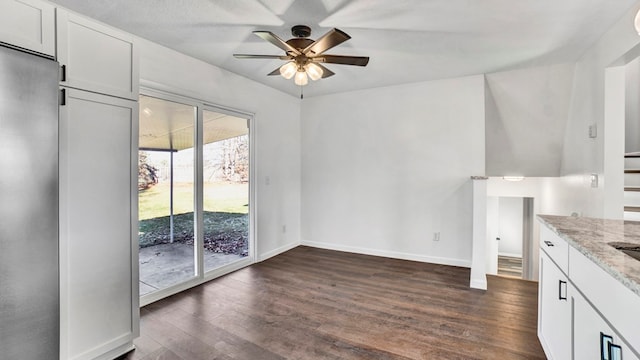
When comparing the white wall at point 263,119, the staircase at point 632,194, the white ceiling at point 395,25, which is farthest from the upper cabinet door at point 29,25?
the staircase at point 632,194

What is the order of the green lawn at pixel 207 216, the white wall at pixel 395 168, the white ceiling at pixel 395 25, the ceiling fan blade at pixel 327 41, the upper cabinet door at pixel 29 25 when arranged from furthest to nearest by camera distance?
1. the white wall at pixel 395 168
2. the green lawn at pixel 207 216
3. the white ceiling at pixel 395 25
4. the ceiling fan blade at pixel 327 41
5. the upper cabinet door at pixel 29 25

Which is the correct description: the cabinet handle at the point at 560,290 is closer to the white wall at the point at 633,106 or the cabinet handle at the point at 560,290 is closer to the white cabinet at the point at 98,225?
the white cabinet at the point at 98,225

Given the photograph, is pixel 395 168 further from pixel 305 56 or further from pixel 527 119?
pixel 305 56

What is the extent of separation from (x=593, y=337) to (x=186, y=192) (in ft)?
11.4

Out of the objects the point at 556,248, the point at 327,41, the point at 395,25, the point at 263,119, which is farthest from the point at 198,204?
the point at 556,248

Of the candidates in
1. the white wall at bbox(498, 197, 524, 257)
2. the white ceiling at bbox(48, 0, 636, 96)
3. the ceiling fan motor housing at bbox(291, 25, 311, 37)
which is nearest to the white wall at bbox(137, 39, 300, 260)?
the white ceiling at bbox(48, 0, 636, 96)

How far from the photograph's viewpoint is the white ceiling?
2221 millimetres

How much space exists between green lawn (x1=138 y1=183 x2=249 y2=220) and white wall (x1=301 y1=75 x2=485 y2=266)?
1.43 meters

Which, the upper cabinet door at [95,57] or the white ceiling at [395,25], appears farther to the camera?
the white ceiling at [395,25]

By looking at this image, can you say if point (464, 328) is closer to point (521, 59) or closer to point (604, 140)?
point (604, 140)

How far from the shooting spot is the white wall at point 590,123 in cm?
247

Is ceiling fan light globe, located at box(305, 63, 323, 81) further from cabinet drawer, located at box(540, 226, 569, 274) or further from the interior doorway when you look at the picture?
the interior doorway

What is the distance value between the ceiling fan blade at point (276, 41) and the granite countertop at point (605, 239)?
2.20 metres

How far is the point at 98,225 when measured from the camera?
78.7 inches
